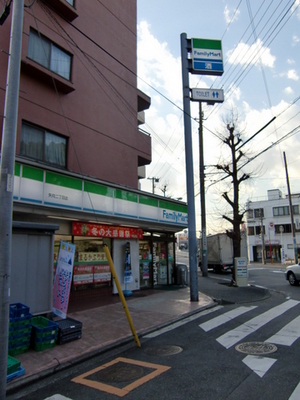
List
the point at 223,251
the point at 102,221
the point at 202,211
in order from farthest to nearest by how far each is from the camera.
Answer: the point at 223,251
the point at 202,211
the point at 102,221

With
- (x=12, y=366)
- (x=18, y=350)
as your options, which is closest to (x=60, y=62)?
(x=18, y=350)

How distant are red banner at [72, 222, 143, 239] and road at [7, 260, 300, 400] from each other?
499 cm

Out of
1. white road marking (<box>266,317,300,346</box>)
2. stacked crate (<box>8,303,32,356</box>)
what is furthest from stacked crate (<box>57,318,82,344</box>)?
white road marking (<box>266,317,300,346</box>)

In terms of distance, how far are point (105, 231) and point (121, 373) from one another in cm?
737

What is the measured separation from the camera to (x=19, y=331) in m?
6.01

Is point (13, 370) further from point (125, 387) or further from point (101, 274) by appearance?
point (101, 274)

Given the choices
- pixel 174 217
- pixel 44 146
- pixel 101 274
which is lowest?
pixel 101 274

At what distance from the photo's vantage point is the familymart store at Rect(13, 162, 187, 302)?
9133 millimetres

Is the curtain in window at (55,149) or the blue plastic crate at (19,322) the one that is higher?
the curtain in window at (55,149)

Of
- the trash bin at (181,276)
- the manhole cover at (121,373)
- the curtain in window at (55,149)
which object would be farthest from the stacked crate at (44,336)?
the trash bin at (181,276)

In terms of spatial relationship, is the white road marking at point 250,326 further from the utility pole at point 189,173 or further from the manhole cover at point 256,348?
the utility pole at point 189,173

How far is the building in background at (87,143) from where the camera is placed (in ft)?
32.0

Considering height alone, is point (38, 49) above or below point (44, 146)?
above

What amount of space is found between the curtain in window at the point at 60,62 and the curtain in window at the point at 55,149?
2.52 metres
